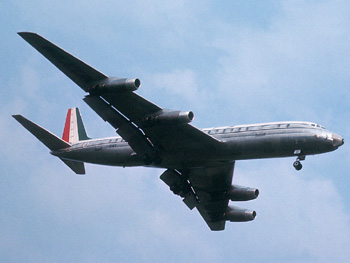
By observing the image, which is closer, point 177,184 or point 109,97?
point 109,97

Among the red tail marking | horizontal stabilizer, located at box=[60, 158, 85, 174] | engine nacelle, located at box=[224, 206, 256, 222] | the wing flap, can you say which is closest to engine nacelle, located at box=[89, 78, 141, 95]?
the wing flap

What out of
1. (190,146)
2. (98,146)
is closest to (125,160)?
(98,146)

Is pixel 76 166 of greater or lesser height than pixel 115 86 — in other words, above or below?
below

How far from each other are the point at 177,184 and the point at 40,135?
1106 cm

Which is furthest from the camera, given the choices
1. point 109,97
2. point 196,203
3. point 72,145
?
point 196,203

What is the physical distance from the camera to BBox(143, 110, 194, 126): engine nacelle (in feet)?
129

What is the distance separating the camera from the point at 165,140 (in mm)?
43188

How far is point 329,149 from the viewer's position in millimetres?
40531

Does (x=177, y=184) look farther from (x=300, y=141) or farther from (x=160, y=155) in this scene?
(x=300, y=141)

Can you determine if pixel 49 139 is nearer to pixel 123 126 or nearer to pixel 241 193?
pixel 123 126

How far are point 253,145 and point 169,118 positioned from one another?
5850 millimetres

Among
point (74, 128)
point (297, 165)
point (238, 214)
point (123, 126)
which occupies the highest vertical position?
point (74, 128)

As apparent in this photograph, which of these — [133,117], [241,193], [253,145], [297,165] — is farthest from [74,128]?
[297,165]

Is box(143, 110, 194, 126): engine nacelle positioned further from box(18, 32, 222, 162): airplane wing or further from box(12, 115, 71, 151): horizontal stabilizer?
box(12, 115, 71, 151): horizontal stabilizer
